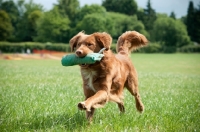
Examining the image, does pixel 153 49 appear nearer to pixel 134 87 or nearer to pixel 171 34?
pixel 171 34

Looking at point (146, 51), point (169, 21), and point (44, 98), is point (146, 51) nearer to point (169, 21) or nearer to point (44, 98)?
point (169, 21)

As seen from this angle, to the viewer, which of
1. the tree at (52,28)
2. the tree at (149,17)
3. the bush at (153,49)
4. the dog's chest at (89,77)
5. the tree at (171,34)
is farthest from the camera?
the tree at (149,17)

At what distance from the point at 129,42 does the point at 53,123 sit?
3.38 meters

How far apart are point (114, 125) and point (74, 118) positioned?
90 centimetres

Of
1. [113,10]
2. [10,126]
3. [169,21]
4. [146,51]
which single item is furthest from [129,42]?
[113,10]

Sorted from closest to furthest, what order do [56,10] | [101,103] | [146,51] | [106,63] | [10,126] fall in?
[10,126] → [101,103] → [106,63] → [146,51] → [56,10]

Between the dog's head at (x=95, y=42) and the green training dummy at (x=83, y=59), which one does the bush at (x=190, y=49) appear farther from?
the green training dummy at (x=83, y=59)

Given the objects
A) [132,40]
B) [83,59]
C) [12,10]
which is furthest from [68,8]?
[83,59]

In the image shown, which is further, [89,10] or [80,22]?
[89,10]

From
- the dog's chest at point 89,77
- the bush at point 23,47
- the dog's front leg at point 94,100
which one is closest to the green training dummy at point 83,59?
the dog's chest at point 89,77

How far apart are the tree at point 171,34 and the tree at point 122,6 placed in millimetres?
14963

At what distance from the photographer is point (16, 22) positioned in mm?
70375

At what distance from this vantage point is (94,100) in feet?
13.9

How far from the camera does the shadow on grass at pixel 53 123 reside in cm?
413
